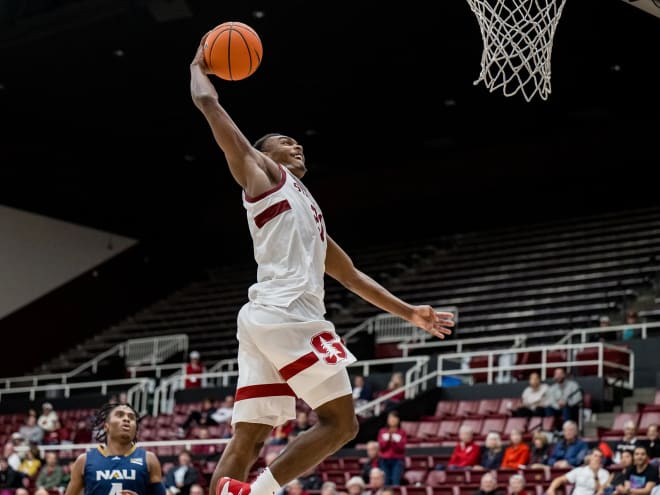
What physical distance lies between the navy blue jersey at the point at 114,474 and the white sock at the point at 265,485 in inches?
97.3

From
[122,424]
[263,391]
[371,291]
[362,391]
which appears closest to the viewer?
[263,391]

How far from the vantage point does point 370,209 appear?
28719 millimetres

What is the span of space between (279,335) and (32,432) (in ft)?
54.5

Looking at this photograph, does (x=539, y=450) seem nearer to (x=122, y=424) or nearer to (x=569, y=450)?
(x=569, y=450)


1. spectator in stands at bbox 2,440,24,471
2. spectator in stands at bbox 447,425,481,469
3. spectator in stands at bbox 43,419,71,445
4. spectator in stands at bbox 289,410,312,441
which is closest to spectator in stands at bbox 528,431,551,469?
spectator in stands at bbox 447,425,481,469

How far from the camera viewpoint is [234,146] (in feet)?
15.8

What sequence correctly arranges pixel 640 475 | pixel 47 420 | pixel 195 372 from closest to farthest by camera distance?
pixel 640 475, pixel 47 420, pixel 195 372

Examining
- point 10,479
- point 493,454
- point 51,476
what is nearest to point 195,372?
point 51,476

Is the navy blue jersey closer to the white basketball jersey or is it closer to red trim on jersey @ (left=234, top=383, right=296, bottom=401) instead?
red trim on jersey @ (left=234, top=383, right=296, bottom=401)

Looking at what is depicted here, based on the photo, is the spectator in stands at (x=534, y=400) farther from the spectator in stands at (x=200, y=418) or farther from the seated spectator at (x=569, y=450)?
the spectator in stands at (x=200, y=418)

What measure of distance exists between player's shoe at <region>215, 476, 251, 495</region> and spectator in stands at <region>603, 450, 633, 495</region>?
8309mm

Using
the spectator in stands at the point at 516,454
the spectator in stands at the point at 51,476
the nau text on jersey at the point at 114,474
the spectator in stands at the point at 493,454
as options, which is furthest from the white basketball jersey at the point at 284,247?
the spectator in stands at the point at 51,476

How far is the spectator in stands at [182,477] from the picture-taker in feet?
50.0

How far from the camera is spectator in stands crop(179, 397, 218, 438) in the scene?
19.0 meters
